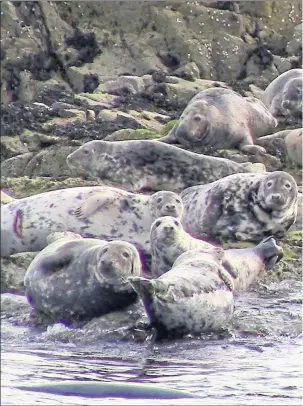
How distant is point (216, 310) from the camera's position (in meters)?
6.22

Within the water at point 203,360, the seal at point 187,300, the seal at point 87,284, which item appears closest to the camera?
the water at point 203,360

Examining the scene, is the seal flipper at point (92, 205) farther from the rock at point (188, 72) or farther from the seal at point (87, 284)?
the rock at point (188, 72)

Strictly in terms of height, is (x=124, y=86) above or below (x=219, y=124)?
below

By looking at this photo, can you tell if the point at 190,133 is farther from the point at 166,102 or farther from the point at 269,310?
the point at 269,310

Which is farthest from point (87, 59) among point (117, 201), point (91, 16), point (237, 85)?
point (117, 201)

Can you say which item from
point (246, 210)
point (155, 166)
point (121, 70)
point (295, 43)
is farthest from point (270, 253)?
point (295, 43)

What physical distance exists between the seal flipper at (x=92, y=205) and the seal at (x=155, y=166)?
1.72 m

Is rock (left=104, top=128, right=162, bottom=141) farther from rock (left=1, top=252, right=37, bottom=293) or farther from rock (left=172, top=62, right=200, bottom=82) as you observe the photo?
rock (left=172, top=62, right=200, bottom=82)

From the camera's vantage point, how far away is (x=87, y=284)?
6281 millimetres

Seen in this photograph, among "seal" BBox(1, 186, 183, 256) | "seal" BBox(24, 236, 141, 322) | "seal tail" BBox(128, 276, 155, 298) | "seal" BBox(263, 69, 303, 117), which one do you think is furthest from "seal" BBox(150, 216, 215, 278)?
"seal" BBox(263, 69, 303, 117)

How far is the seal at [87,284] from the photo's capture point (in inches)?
246

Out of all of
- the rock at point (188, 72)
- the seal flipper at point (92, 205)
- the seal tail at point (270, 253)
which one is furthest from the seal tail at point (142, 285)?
the rock at point (188, 72)

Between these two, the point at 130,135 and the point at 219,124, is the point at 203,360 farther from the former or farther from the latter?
the point at 219,124

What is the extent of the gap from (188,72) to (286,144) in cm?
537
